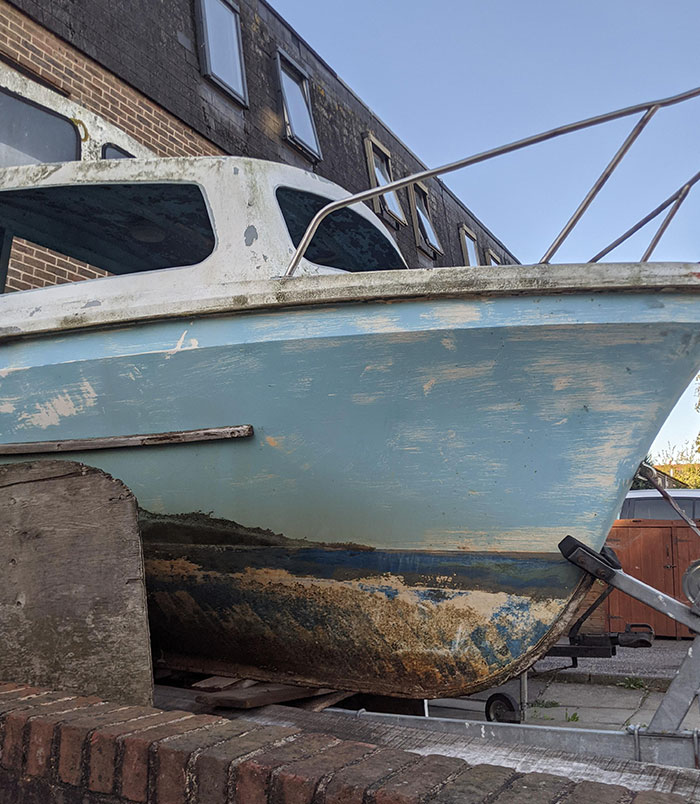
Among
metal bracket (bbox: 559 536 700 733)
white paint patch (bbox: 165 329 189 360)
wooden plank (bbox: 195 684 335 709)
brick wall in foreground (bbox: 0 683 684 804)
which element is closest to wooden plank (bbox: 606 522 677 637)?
metal bracket (bbox: 559 536 700 733)

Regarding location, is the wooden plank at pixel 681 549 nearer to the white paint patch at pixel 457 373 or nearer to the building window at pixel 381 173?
the building window at pixel 381 173

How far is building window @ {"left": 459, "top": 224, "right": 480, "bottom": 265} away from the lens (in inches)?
615

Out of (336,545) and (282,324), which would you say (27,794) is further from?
(282,324)

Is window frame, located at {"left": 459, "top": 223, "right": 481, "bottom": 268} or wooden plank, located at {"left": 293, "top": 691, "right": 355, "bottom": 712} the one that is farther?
window frame, located at {"left": 459, "top": 223, "right": 481, "bottom": 268}

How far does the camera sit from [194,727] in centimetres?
191

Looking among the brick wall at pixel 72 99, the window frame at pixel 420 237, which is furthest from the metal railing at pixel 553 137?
the window frame at pixel 420 237

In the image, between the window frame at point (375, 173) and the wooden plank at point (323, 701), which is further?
the window frame at point (375, 173)

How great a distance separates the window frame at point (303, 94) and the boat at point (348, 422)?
7.37m

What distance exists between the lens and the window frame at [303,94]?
10281 millimetres

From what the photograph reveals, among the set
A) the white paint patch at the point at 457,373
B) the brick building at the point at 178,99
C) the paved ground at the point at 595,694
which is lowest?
the paved ground at the point at 595,694

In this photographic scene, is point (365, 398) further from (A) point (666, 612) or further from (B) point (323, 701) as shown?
(B) point (323, 701)

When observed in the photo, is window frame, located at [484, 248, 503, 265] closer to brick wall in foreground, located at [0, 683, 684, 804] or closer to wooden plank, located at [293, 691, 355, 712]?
wooden plank, located at [293, 691, 355, 712]

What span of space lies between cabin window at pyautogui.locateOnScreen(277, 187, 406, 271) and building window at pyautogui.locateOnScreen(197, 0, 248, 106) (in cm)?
573

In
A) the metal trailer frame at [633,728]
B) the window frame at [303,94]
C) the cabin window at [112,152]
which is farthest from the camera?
the window frame at [303,94]
